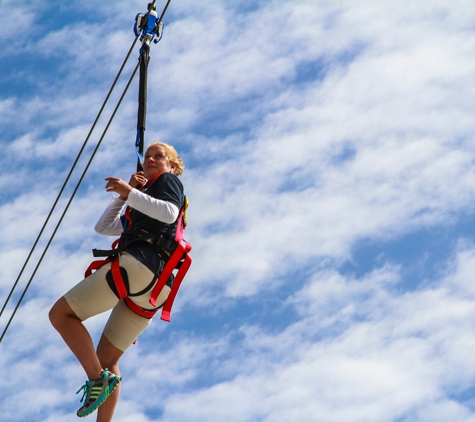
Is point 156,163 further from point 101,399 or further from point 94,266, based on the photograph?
point 101,399

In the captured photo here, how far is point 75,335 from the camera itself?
5121 mm

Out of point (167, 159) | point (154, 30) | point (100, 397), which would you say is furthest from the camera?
point (154, 30)

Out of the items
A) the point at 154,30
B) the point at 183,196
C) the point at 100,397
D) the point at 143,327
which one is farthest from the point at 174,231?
the point at 154,30

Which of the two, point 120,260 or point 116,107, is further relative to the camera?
point 116,107

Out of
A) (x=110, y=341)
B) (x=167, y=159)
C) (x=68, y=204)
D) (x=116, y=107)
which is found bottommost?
(x=110, y=341)

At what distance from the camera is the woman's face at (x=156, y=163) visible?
5.68 metres

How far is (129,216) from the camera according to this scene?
219 inches

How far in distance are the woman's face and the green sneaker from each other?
5.00 ft

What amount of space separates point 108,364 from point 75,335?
17.1 inches

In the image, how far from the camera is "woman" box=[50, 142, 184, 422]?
5.08 m

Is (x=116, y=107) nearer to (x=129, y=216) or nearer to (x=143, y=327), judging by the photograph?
(x=129, y=216)

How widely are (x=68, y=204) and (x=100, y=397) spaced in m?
2.06

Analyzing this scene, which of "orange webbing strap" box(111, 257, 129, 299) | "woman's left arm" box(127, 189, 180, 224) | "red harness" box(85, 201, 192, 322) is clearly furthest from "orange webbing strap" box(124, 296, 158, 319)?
"woman's left arm" box(127, 189, 180, 224)

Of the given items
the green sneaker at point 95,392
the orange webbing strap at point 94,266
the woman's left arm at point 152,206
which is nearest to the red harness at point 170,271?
the orange webbing strap at point 94,266
